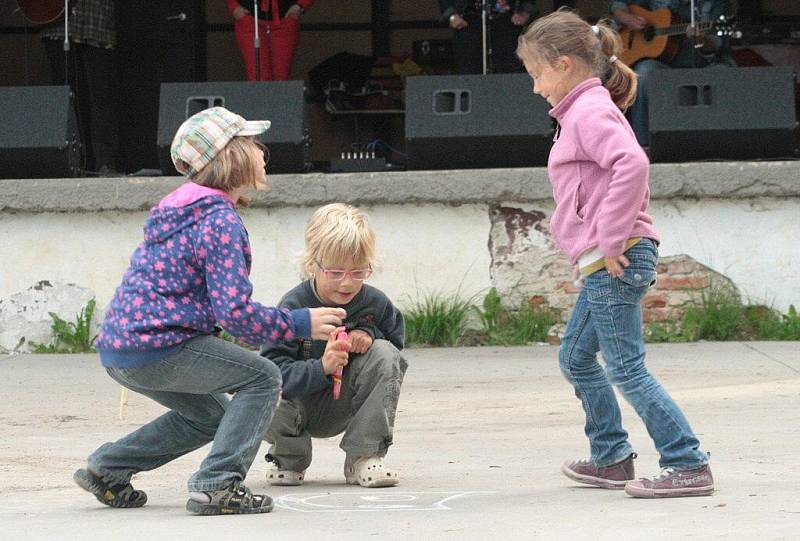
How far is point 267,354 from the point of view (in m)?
3.98

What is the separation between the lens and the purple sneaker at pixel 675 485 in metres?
3.61

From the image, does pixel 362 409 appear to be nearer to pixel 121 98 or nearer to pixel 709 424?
pixel 709 424

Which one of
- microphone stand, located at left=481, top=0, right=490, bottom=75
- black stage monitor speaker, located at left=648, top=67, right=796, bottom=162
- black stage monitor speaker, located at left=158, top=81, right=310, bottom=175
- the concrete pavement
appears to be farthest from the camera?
microphone stand, located at left=481, top=0, right=490, bottom=75

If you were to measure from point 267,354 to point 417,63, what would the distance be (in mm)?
8886

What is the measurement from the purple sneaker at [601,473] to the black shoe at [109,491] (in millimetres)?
1220

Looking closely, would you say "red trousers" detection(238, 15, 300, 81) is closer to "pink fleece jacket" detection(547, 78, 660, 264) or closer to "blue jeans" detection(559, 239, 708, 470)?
"pink fleece jacket" detection(547, 78, 660, 264)

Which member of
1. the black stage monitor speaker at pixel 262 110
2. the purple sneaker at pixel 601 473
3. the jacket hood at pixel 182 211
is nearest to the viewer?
the jacket hood at pixel 182 211

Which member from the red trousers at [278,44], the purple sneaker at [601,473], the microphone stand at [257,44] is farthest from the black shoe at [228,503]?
the red trousers at [278,44]

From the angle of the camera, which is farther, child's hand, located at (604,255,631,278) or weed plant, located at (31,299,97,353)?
weed plant, located at (31,299,97,353)

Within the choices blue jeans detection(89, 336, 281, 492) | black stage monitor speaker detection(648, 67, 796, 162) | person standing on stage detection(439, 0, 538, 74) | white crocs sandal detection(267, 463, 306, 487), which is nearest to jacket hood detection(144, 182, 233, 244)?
blue jeans detection(89, 336, 281, 492)

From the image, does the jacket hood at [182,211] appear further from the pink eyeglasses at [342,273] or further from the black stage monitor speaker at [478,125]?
the black stage monitor speaker at [478,125]

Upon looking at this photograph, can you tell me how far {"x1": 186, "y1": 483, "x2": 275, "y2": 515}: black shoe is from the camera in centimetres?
351

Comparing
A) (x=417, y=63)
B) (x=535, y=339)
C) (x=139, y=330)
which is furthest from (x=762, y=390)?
(x=417, y=63)

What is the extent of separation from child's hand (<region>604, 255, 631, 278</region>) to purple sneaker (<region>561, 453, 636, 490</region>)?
1.98 ft
